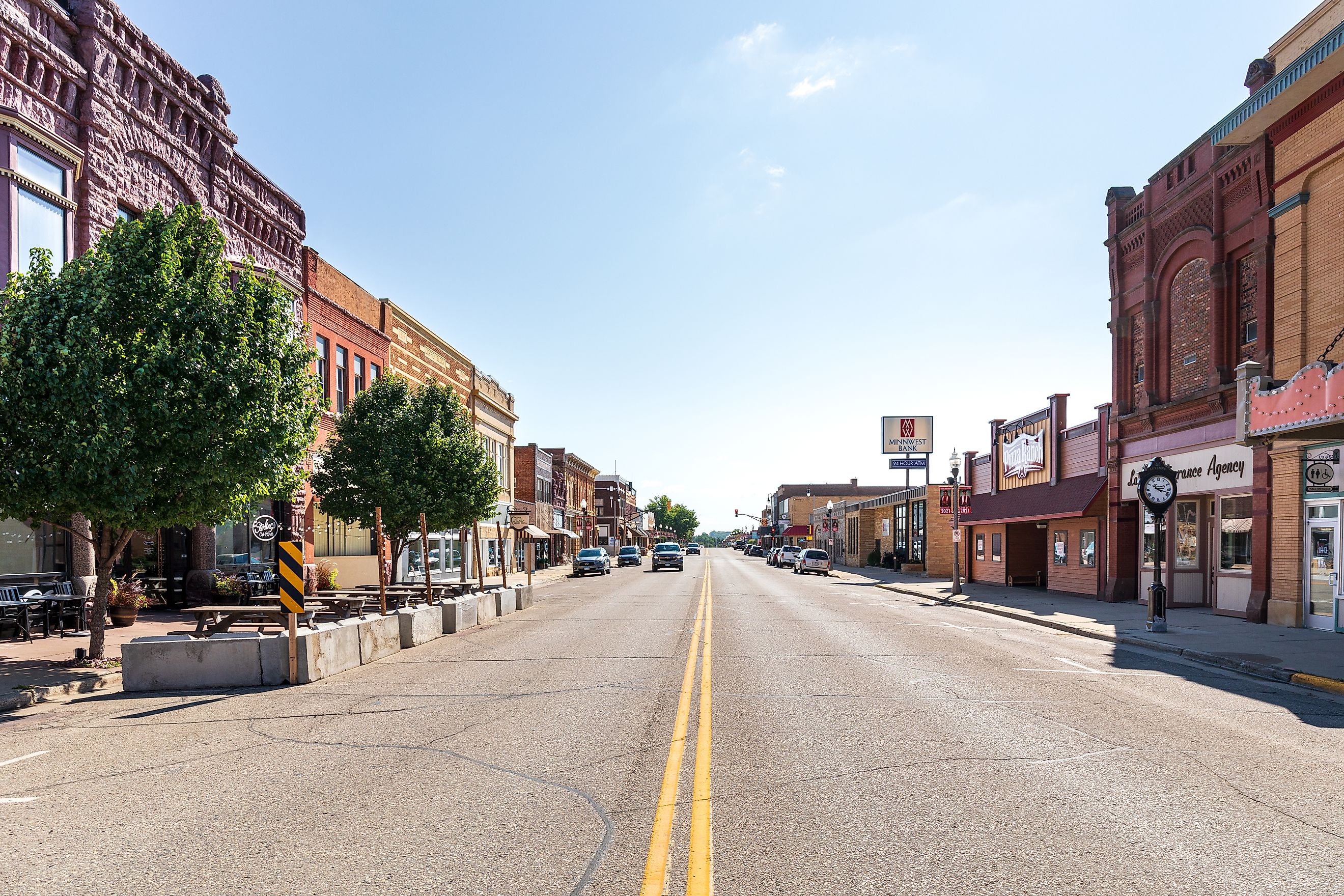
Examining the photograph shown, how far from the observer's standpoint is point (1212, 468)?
72.7 ft

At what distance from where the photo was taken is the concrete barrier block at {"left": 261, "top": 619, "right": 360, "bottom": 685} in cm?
1171

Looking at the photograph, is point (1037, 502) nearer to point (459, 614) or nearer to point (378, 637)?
point (459, 614)

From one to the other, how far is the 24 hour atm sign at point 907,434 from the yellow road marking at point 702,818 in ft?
173

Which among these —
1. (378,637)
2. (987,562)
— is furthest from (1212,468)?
(378,637)

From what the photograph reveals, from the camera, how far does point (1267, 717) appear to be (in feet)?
31.2

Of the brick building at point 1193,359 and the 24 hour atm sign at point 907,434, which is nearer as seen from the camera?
the brick building at point 1193,359

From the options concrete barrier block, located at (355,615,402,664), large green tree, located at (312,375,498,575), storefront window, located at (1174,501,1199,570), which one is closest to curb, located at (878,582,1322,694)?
storefront window, located at (1174,501,1199,570)

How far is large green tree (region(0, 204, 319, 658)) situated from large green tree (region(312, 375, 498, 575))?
11029mm

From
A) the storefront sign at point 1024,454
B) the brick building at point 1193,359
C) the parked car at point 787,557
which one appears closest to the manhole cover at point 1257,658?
the brick building at point 1193,359

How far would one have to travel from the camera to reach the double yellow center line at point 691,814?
4656 mm

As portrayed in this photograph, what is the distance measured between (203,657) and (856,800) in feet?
30.3

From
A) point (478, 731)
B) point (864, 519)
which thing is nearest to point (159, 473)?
point (478, 731)

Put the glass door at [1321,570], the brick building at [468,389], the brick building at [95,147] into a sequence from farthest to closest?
1. the brick building at [468,389]
2. the glass door at [1321,570]
3. the brick building at [95,147]

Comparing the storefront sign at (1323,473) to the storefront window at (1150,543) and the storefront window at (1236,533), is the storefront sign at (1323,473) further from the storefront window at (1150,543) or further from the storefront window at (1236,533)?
the storefront window at (1150,543)
